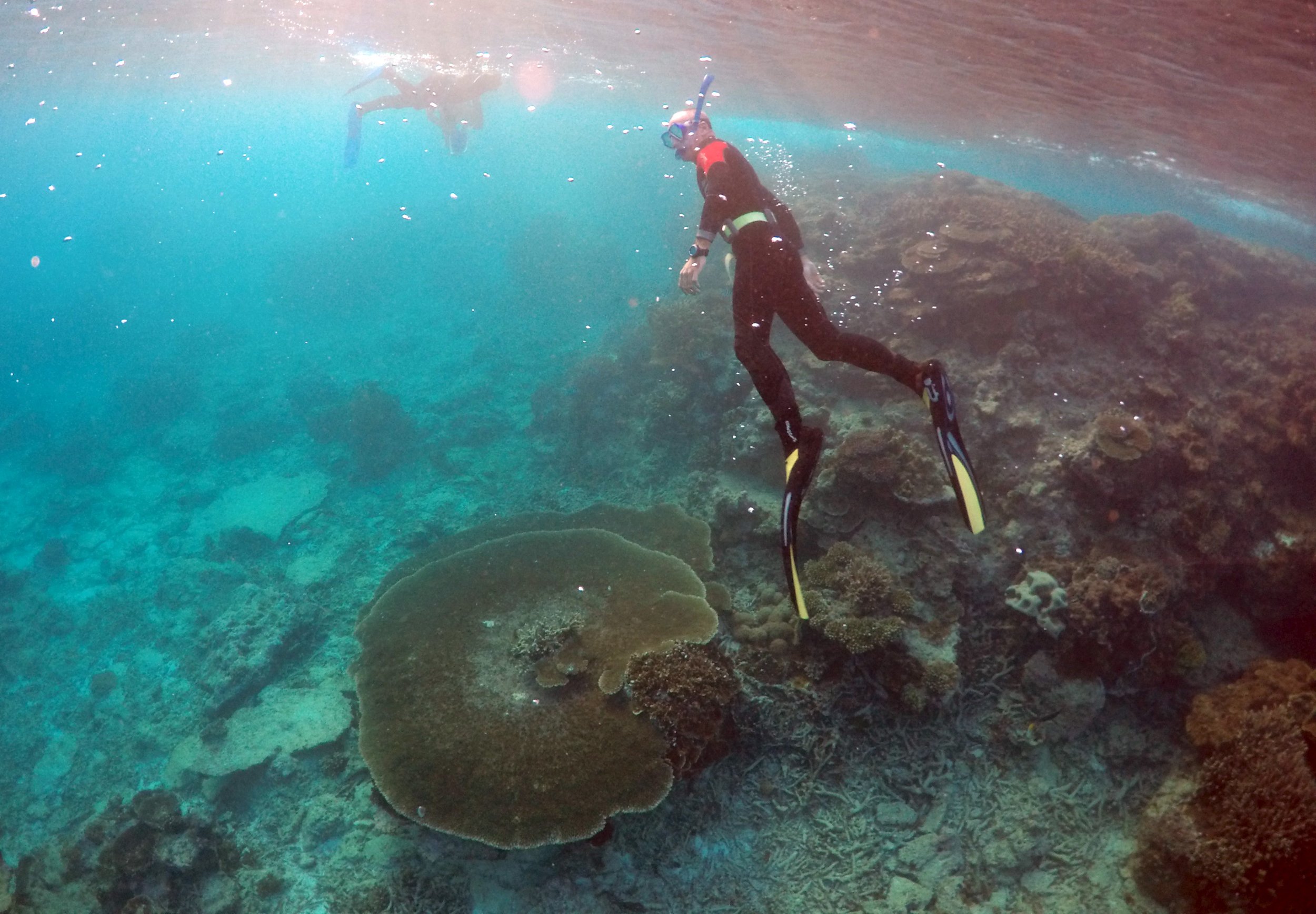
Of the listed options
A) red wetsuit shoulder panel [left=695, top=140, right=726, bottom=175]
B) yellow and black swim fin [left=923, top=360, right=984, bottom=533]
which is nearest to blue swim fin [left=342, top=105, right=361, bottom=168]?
red wetsuit shoulder panel [left=695, top=140, right=726, bottom=175]

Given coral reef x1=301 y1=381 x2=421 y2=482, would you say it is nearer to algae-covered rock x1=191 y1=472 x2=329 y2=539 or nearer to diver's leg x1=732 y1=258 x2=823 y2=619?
algae-covered rock x1=191 y1=472 x2=329 y2=539

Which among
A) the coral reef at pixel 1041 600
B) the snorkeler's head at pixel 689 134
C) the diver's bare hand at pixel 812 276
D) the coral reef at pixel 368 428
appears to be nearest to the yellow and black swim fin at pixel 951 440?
the diver's bare hand at pixel 812 276

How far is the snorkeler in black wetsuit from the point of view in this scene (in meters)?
22.9

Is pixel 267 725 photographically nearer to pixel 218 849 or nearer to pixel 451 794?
pixel 218 849

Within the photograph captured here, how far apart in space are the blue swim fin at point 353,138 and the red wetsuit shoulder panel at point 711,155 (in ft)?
69.2

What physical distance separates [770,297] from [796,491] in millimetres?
2029

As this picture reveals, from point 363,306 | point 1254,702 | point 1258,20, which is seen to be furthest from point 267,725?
point 363,306

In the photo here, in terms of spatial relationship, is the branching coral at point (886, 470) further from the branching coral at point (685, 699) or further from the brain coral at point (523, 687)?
the branching coral at point (685, 699)

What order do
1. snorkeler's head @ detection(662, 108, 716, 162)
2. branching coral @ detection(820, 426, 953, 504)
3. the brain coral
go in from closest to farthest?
the brain coral < snorkeler's head @ detection(662, 108, 716, 162) < branching coral @ detection(820, 426, 953, 504)

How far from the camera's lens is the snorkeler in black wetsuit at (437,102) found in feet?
75.3

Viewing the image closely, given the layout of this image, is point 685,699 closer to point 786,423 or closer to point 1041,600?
point 786,423

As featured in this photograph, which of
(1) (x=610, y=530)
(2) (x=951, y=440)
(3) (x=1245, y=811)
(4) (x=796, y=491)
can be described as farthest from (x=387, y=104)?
(3) (x=1245, y=811)

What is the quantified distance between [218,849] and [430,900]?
4.00 metres

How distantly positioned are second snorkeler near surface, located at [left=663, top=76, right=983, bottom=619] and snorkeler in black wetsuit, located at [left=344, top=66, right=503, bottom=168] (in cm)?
2035
